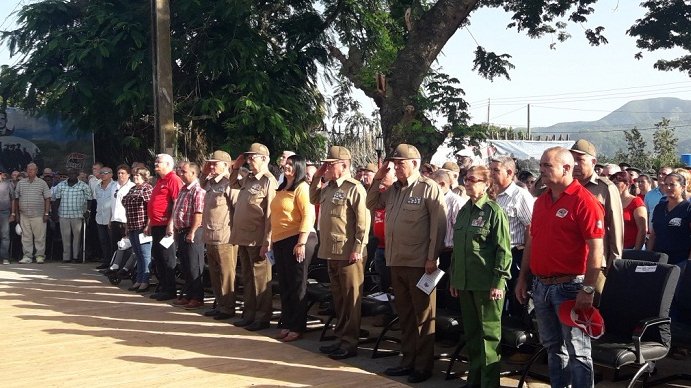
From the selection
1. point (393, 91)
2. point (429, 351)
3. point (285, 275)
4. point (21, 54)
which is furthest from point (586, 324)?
point (21, 54)

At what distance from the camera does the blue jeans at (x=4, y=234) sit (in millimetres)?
14875

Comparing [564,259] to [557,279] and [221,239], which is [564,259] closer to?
[557,279]

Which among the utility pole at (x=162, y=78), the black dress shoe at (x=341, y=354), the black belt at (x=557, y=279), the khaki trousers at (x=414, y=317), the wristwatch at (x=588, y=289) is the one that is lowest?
the black dress shoe at (x=341, y=354)

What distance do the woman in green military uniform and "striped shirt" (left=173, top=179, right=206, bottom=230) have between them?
4654 mm

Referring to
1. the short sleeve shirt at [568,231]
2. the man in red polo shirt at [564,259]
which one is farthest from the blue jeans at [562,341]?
the short sleeve shirt at [568,231]

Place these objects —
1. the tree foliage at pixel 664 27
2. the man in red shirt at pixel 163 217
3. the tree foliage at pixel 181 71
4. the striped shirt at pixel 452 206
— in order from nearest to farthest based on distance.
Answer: the striped shirt at pixel 452 206 < the man in red shirt at pixel 163 217 < the tree foliage at pixel 181 71 < the tree foliage at pixel 664 27

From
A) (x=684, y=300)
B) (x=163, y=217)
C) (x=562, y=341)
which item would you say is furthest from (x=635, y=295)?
(x=163, y=217)

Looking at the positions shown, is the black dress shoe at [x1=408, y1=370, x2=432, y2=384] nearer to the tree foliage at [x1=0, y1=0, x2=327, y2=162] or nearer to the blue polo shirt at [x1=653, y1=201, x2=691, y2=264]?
the blue polo shirt at [x1=653, y1=201, x2=691, y2=264]

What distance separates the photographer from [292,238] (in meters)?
7.91

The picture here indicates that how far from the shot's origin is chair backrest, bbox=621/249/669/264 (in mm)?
6289

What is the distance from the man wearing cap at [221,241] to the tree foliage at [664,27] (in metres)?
12.1

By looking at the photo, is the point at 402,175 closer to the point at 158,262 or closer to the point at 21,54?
the point at 158,262

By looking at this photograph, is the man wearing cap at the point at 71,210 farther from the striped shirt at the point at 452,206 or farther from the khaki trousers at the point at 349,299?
the striped shirt at the point at 452,206

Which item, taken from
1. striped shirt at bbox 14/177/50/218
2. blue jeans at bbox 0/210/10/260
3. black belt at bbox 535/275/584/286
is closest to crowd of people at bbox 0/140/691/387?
black belt at bbox 535/275/584/286
